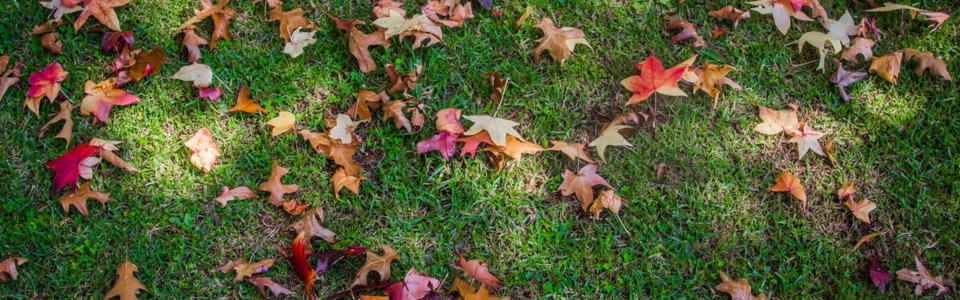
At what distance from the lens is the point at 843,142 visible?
293 centimetres

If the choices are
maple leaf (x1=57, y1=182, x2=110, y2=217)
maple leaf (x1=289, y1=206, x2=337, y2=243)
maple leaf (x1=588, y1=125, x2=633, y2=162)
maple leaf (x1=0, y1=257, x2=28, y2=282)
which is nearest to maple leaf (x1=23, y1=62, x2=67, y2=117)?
maple leaf (x1=57, y1=182, x2=110, y2=217)

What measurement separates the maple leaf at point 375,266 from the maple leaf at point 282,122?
2.09 ft

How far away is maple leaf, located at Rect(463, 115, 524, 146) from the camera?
2742 millimetres

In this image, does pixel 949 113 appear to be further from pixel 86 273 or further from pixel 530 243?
pixel 86 273

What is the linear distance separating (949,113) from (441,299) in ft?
7.63

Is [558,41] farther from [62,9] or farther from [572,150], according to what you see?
[62,9]

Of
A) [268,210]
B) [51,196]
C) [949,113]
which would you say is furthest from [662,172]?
[51,196]

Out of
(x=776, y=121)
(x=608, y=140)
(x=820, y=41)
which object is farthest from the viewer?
(x=820, y=41)

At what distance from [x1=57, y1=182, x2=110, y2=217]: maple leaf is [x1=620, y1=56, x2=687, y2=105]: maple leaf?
2120 mm

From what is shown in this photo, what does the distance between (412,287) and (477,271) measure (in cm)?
25

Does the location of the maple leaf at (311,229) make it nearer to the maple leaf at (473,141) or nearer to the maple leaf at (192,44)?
the maple leaf at (473,141)

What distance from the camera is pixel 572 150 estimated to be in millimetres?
2811

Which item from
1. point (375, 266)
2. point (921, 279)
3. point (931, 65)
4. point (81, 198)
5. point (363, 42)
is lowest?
point (921, 279)

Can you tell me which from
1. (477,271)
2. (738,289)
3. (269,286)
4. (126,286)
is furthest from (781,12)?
(126,286)
